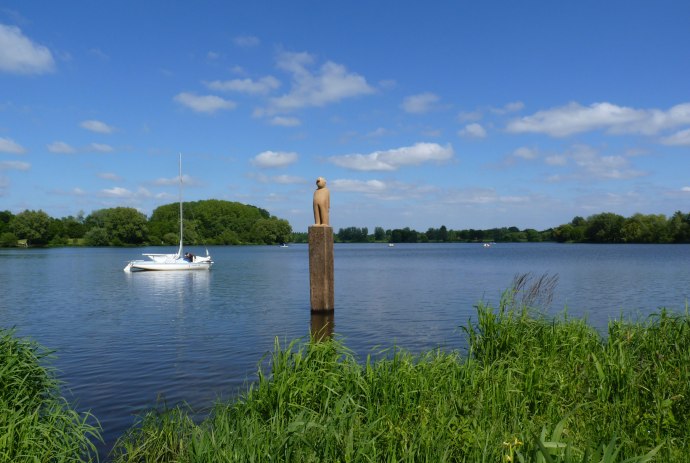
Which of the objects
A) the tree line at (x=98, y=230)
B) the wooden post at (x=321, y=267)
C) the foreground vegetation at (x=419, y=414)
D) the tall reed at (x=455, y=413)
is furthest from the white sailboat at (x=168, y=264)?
the tree line at (x=98, y=230)

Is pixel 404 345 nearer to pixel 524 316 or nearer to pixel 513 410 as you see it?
pixel 524 316

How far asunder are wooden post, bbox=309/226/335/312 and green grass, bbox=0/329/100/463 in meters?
8.71

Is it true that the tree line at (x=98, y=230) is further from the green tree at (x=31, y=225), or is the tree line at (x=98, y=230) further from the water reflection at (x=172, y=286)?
the water reflection at (x=172, y=286)

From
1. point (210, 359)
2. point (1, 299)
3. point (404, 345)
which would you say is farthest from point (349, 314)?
point (1, 299)

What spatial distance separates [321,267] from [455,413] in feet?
35.9

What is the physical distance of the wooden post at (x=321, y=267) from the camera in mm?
16938

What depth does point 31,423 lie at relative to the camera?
275 inches

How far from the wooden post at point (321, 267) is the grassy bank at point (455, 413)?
25.0 ft

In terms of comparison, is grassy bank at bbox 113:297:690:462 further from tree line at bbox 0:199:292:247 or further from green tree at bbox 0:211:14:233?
green tree at bbox 0:211:14:233

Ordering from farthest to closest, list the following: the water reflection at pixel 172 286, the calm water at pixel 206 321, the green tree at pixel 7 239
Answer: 1. the green tree at pixel 7 239
2. the water reflection at pixel 172 286
3. the calm water at pixel 206 321

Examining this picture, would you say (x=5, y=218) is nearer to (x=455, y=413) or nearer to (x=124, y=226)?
(x=124, y=226)

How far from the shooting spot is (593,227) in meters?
175

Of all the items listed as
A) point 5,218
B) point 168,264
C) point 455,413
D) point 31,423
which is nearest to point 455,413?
point 455,413

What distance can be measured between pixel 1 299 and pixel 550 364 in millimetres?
30231
